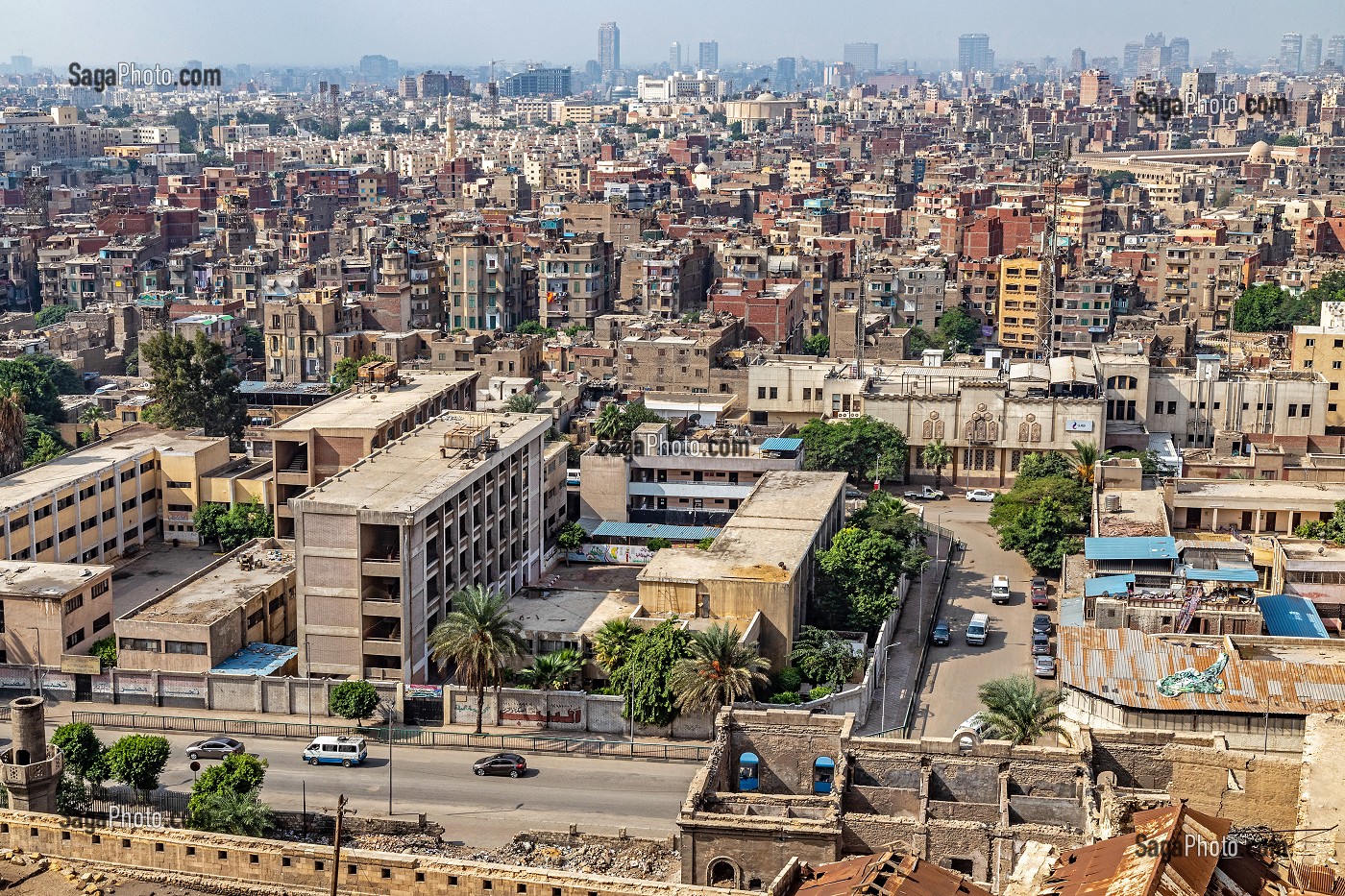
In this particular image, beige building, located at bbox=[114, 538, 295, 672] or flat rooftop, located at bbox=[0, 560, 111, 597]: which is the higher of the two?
flat rooftop, located at bbox=[0, 560, 111, 597]

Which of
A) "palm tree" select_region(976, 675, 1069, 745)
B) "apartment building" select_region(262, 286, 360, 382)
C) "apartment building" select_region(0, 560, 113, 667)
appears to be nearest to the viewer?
"palm tree" select_region(976, 675, 1069, 745)

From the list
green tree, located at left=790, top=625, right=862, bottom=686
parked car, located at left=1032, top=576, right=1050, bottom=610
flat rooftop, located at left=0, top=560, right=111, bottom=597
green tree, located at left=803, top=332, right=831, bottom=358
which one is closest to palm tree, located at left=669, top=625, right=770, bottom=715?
green tree, located at left=790, top=625, right=862, bottom=686

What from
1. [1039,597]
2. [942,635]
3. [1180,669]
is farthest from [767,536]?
[1180,669]

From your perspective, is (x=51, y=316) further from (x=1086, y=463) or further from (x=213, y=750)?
(x=213, y=750)

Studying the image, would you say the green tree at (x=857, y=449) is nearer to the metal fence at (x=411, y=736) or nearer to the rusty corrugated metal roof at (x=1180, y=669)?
the metal fence at (x=411, y=736)

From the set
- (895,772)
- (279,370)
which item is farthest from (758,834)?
(279,370)

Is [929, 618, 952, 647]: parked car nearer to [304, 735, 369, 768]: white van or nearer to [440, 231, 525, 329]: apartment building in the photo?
[304, 735, 369, 768]: white van
